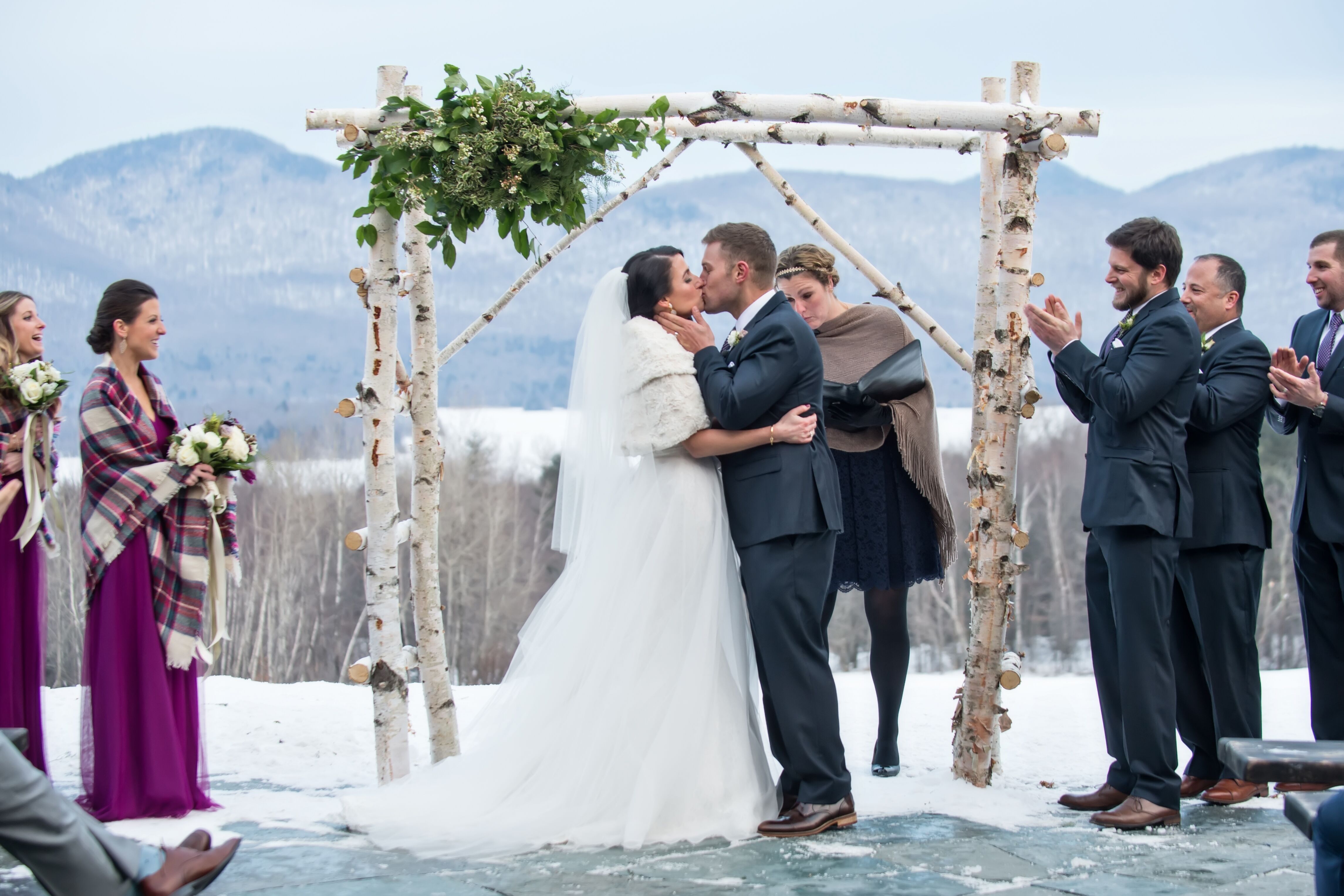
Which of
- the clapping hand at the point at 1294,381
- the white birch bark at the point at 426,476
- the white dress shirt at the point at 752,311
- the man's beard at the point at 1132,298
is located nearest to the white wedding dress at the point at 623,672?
the white dress shirt at the point at 752,311

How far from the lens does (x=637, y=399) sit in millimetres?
4750

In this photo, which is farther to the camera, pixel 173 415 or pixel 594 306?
pixel 173 415

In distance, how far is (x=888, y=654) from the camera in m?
5.95

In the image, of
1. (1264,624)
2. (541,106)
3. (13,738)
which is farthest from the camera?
(1264,624)

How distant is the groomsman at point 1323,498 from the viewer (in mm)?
5113

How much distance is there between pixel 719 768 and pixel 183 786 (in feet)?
6.85

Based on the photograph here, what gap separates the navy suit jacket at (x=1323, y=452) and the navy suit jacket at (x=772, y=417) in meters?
1.81

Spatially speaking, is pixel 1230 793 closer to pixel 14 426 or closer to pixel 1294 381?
pixel 1294 381

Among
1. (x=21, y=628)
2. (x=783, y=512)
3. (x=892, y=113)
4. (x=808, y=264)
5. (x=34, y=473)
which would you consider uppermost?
(x=892, y=113)

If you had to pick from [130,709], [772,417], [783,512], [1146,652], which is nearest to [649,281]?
[772,417]

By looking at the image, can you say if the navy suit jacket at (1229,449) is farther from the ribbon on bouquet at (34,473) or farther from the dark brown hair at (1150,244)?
the ribbon on bouquet at (34,473)

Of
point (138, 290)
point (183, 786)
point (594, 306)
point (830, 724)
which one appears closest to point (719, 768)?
point (830, 724)

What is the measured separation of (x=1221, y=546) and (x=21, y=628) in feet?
15.5

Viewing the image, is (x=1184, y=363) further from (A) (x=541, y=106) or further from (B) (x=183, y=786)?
(B) (x=183, y=786)
